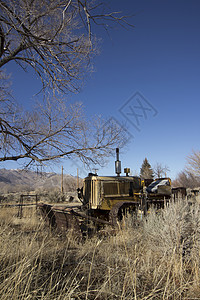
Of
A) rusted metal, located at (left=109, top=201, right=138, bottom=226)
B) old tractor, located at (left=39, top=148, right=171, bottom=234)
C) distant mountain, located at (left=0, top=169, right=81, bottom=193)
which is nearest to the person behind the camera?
rusted metal, located at (left=109, top=201, right=138, bottom=226)

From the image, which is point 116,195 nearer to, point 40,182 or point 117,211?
point 117,211

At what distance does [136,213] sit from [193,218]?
2838 mm

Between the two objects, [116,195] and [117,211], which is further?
Answer: [116,195]

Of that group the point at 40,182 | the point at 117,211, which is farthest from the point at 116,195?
the point at 40,182

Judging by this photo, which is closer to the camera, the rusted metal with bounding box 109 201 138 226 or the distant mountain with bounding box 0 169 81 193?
the rusted metal with bounding box 109 201 138 226

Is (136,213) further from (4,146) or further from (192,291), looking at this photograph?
(4,146)

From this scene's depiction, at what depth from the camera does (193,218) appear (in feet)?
13.7

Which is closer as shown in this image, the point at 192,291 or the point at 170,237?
the point at 192,291

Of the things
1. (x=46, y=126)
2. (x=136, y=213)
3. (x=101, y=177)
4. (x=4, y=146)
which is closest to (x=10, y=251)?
(x=136, y=213)

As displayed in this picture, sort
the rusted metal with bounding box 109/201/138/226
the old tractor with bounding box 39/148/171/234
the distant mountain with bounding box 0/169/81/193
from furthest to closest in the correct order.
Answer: the distant mountain with bounding box 0/169/81/193 < the old tractor with bounding box 39/148/171/234 < the rusted metal with bounding box 109/201/138/226

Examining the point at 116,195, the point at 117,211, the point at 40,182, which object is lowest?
the point at 117,211

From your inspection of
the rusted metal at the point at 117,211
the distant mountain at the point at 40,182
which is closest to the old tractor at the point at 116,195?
the rusted metal at the point at 117,211

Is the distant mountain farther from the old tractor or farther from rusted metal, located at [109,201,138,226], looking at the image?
rusted metal, located at [109,201,138,226]

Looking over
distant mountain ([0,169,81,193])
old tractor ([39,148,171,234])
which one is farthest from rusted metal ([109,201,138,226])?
distant mountain ([0,169,81,193])
